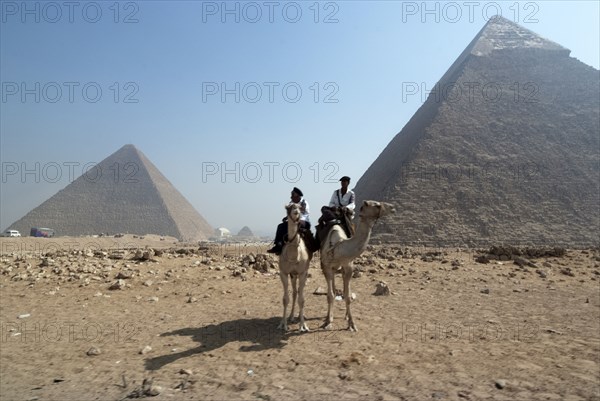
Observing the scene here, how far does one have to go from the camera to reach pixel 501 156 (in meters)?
48.2

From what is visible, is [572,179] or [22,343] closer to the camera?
[22,343]

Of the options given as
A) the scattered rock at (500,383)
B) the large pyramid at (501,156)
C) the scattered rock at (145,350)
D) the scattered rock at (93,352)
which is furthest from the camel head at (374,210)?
the large pyramid at (501,156)

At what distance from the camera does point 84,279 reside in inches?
327

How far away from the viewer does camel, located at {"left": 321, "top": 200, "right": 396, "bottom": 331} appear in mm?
5184

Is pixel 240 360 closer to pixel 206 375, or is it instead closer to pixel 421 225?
pixel 206 375

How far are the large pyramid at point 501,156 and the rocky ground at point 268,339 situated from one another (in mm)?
29052

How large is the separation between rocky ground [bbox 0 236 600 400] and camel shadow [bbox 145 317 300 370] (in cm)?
3

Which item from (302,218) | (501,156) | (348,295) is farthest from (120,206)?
(348,295)

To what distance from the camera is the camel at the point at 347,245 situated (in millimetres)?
5184

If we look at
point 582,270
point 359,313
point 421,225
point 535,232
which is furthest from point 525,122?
point 359,313

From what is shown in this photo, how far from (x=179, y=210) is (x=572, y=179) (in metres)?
77.0

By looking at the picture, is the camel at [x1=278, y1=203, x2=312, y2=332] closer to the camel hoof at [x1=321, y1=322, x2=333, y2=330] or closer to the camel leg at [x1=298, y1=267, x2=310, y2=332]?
the camel leg at [x1=298, y1=267, x2=310, y2=332]

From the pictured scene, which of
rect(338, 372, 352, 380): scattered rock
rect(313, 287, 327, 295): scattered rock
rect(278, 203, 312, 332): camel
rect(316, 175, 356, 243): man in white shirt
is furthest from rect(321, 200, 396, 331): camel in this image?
rect(313, 287, 327, 295): scattered rock

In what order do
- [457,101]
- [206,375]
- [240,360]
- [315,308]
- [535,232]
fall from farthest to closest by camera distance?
[457,101], [535,232], [315,308], [240,360], [206,375]
